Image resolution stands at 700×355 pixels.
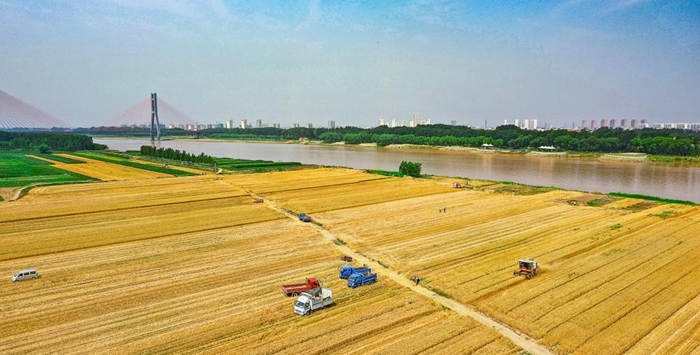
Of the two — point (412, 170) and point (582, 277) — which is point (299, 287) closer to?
point (582, 277)

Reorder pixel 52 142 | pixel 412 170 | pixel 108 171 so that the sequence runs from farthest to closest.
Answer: pixel 52 142, pixel 108 171, pixel 412 170

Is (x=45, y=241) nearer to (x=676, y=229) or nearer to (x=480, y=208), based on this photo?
(x=480, y=208)

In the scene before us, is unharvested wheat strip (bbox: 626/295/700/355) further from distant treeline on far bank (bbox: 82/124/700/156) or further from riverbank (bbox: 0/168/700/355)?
distant treeline on far bank (bbox: 82/124/700/156)

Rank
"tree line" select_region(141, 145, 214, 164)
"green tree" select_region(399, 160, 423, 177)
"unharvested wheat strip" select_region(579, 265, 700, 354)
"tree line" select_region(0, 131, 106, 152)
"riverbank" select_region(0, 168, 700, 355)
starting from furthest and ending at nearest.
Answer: "tree line" select_region(0, 131, 106, 152) < "tree line" select_region(141, 145, 214, 164) < "green tree" select_region(399, 160, 423, 177) < "riverbank" select_region(0, 168, 700, 355) < "unharvested wheat strip" select_region(579, 265, 700, 354)

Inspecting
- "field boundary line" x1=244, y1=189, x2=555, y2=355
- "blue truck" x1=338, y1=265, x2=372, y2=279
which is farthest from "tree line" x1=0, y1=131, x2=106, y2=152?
"blue truck" x1=338, y1=265, x2=372, y2=279

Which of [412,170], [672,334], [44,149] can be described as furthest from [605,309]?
[44,149]

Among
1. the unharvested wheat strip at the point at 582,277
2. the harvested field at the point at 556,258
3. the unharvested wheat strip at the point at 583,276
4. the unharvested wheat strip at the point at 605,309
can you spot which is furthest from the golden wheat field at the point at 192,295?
the unharvested wheat strip at the point at 582,277
